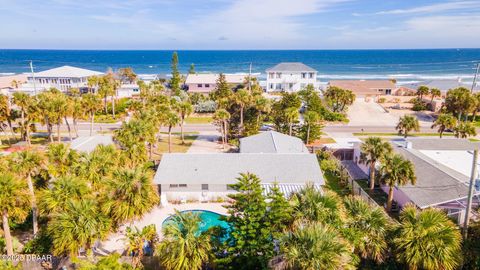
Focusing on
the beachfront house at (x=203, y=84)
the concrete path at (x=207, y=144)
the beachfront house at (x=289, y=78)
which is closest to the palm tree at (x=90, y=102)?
the concrete path at (x=207, y=144)

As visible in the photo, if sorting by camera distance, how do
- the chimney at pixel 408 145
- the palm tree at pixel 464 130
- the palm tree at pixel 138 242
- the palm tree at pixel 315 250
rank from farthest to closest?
the palm tree at pixel 464 130 < the chimney at pixel 408 145 < the palm tree at pixel 138 242 < the palm tree at pixel 315 250

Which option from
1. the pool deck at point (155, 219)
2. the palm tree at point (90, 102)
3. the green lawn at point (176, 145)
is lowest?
the pool deck at point (155, 219)

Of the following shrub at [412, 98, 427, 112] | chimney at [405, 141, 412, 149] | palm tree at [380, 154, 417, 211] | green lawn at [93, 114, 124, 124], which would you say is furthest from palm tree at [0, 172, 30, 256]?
shrub at [412, 98, 427, 112]

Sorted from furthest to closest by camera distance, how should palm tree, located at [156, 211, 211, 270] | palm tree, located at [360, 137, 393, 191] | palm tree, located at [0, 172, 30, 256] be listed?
palm tree, located at [360, 137, 393, 191]
palm tree, located at [0, 172, 30, 256]
palm tree, located at [156, 211, 211, 270]

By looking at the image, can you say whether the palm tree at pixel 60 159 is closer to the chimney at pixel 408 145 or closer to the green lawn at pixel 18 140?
the green lawn at pixel 18 140

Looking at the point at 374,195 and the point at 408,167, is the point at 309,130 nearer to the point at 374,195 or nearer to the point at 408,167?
the point at 374,195

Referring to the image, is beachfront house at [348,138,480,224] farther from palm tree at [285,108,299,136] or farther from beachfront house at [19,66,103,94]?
beachfront house at [19,66,103,94]

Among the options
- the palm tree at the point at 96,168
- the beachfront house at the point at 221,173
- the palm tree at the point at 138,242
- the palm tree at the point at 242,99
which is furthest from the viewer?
the palm tree at the point at 242,99
